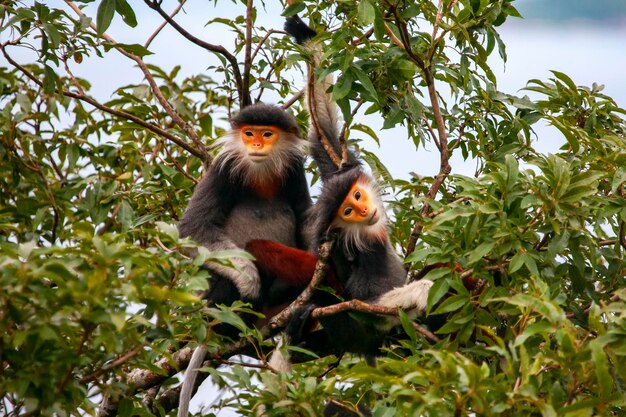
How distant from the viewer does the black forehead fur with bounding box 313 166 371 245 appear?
4.25 meters

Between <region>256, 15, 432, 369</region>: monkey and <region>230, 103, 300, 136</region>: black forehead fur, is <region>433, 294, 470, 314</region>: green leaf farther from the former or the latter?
<region>230, 103, 300, 136</region>: black forehead fur

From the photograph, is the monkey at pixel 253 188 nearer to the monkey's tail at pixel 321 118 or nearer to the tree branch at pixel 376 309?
the monkey's tail at pixel 321 118

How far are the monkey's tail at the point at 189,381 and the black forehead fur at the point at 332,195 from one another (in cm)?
78

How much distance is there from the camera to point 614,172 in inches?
140

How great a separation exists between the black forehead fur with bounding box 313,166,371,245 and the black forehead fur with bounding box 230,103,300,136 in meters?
0.73

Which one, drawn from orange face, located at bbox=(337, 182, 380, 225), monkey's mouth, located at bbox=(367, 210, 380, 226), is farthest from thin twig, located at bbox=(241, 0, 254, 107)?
monkey's mouth, located at bbox=(367, 210, 380, 226)

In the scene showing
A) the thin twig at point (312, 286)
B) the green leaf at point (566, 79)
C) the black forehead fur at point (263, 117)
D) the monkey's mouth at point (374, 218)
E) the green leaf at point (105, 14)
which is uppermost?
the green leaf at point (105, 14)

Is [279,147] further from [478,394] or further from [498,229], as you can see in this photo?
[478,394]

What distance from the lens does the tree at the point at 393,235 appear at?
2.59m

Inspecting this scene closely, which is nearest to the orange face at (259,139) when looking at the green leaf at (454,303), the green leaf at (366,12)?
the green leaf at (366,12)

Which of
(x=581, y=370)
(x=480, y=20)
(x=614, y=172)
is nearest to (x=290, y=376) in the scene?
(x=581, y=370)

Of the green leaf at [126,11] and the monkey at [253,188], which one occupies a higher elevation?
the green leaf at [126,11]

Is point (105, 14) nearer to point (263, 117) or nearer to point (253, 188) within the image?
point (263, 117)

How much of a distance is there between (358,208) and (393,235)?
49cm
